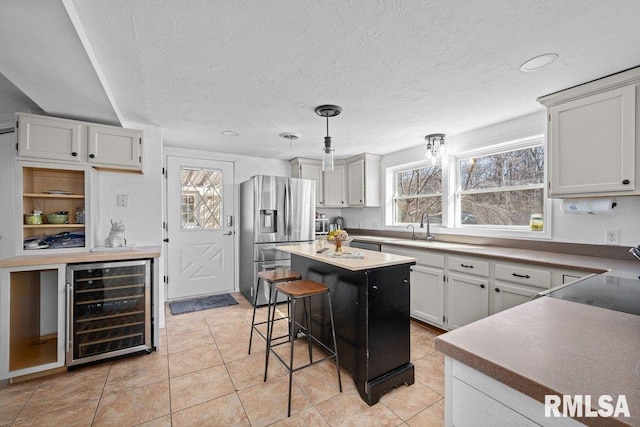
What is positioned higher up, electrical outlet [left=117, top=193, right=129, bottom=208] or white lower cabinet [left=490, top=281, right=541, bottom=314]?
electrical outlet [left=117, top=193, right=129, bottom=208]

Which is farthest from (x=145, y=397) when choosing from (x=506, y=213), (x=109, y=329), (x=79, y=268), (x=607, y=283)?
(x=506, y=213)

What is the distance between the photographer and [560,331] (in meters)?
0.80

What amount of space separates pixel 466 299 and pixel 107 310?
10.6ft

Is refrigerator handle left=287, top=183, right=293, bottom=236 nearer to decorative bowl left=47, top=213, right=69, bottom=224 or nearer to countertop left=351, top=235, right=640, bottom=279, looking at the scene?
countertop left=351, top=235, right=640, bottom=279

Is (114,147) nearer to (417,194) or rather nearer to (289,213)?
(289,213)

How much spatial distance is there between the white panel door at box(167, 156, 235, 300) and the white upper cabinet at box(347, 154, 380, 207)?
6.57 feet

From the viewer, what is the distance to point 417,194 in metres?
4.01

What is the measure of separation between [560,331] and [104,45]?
2.50 metres

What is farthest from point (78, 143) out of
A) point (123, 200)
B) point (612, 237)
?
point (612, 237)

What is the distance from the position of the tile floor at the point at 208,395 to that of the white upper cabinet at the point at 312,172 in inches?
105

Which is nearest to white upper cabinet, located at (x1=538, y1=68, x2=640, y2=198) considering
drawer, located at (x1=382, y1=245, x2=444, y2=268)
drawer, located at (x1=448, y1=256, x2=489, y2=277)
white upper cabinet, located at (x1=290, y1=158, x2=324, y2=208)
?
drawer, located at (x1=448, y1=256, x2=489, y2=277)

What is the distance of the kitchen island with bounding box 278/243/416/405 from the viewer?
184cm

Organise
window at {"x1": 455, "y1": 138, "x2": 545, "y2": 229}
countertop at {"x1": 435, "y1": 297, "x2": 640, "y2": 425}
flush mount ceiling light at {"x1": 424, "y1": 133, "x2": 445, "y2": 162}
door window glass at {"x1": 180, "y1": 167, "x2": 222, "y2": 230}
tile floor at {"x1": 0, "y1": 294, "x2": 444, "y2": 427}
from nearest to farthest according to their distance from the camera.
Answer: countertop at {"x1": 435, "y1": 297, "x2": 640, "y2": 425} → tile floor at {"x1": 0, "y1": 294, "x2": 444, "y2": 427} → window at {"x1": 455, "y1": 138, "x2": 545, "y2": 229} → flush mount ceiling light at {"x1": 424, "y1": 133, "x2": 445, "y2": 162} → door window glass at {"x1": 180, "y1": 167, "x2": 222, "y2": 230}

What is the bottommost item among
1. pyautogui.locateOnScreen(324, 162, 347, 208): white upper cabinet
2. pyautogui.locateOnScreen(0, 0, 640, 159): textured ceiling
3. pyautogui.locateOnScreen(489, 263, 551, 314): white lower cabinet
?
pyautogui.locateOnScreen(489, 263, 551, 314): white lower cabinet
